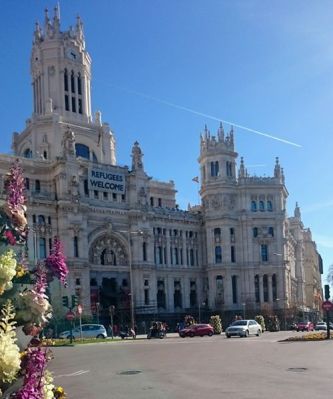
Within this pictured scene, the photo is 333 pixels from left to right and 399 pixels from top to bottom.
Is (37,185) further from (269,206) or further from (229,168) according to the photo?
(269,206)

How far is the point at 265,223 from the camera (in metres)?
86.2

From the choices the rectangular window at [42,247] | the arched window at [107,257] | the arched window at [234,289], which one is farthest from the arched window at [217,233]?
the rectangular window at [42,247]

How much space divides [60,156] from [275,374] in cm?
5997

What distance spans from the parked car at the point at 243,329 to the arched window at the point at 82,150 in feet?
142

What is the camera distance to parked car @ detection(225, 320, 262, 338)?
41.5 meters

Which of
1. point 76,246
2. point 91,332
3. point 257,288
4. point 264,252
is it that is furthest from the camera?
point 264,252

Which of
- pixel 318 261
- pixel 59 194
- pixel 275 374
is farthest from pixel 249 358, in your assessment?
pixel 318 261

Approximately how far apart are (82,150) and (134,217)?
1222 centimetres

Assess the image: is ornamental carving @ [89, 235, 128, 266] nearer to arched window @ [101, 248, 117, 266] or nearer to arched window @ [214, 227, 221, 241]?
arched window @ [101, 248, 117, 266]

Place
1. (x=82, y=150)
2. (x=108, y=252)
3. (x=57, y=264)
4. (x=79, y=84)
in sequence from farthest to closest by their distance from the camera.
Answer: (x=79, y=84)
(x=82, y=150)
(x=108, y=252)
(x=57, y=264)

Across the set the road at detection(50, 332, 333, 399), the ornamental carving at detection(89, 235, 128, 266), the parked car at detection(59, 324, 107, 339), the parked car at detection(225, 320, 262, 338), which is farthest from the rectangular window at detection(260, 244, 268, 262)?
the road at detection(50, 332, 333, 399)

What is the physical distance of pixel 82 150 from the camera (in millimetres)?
81250

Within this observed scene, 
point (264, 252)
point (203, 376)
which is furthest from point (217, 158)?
point (203, 376)

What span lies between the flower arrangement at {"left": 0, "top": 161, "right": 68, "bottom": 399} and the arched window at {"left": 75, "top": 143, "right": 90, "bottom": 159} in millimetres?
76325
